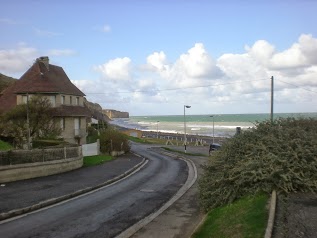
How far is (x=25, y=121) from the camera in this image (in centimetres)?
3369

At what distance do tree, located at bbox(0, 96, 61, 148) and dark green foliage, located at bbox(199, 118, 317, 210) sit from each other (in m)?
23.1

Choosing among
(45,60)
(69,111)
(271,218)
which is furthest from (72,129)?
(271,218)

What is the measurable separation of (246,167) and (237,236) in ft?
12.7

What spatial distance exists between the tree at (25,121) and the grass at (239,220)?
25.1 meters

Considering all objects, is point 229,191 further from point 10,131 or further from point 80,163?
point 10,131

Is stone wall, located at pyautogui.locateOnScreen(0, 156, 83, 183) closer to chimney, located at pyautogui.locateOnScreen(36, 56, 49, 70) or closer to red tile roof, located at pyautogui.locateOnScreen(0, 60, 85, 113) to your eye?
red tile roof, located at pyautogui.locateOnScreen(0, 60, 85, 113)

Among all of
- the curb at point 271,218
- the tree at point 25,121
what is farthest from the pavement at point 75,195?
the tree at point 25,121

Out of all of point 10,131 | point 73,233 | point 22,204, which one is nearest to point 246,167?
point 73,233

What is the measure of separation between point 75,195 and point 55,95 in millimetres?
28010

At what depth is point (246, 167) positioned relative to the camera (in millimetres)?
11953

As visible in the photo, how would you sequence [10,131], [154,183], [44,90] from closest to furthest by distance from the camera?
[154,183] < [10,131] < [44,90]

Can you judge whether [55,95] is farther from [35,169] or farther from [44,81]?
[35,169]

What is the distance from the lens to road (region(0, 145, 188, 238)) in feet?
37.0

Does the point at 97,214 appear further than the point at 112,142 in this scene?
No
